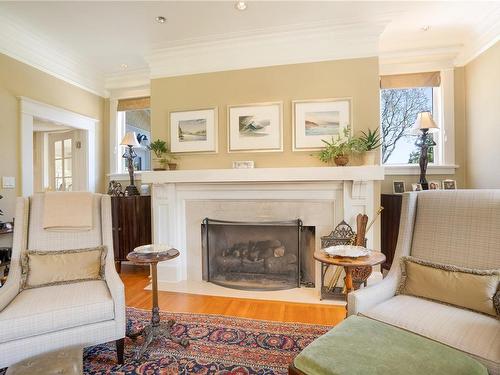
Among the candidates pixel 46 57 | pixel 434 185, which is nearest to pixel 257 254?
pixel 434 185

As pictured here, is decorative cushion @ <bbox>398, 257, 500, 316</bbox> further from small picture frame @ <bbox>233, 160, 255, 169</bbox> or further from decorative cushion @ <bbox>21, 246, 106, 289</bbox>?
decorative cushion @ <bbox>21, 246, 106, 289</bbox>

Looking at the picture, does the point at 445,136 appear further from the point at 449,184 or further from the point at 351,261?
the point at 351,261

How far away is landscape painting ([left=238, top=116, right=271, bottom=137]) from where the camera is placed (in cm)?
309

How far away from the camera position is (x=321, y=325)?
2234 millimetres

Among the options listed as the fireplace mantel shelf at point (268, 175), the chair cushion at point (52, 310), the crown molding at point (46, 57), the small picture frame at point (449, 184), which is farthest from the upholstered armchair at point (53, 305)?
the small picture frame at point (449, 184)

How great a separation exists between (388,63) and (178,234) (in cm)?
325

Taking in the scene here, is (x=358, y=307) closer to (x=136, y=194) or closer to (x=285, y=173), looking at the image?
(x=285, y=173)

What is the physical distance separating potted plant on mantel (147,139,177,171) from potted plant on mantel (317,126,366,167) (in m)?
1.72

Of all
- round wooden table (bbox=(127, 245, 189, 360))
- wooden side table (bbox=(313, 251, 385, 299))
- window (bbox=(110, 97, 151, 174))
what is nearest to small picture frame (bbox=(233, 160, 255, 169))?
round wooden table (bbox=(127, 245, 189, 360))

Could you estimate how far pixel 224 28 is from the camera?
291 centimetres

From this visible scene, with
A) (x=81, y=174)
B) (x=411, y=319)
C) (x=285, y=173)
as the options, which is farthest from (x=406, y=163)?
(x=81, y=174)

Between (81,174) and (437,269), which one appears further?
(81,174)

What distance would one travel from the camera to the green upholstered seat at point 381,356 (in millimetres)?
1035

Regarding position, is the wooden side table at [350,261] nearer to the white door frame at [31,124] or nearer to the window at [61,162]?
the white door frame at [31,124]
